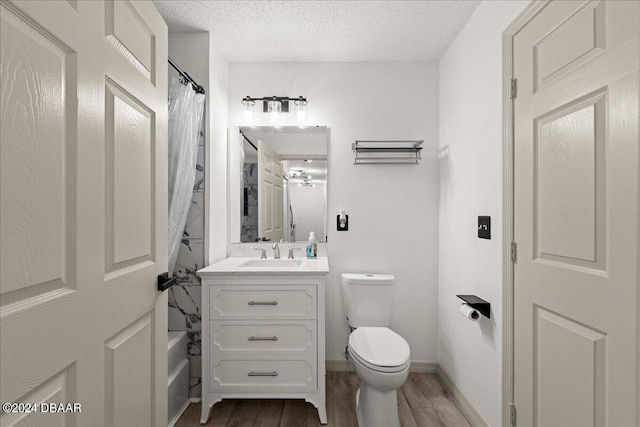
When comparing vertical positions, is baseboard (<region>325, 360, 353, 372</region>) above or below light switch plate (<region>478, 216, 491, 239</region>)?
below

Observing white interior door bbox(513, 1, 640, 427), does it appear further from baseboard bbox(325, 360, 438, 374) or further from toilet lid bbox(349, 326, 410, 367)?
baseboard bbox(325, 360, 438, 374)

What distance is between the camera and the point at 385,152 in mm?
2545

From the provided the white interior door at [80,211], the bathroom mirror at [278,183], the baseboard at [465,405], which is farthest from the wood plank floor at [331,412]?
the bathroom mirror at [278,183]

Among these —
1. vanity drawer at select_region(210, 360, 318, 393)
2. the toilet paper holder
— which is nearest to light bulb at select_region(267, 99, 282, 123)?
vanity drawer at select_region(210, 360, 318, 393)

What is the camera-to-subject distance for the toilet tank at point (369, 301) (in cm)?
233

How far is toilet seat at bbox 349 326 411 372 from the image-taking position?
1669 millimetres

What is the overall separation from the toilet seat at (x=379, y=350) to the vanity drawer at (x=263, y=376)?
0.32 metres

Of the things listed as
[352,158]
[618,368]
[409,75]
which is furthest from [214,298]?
[409,75]

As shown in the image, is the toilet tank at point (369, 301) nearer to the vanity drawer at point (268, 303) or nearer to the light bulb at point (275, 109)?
the vanity drawer at point (268, 303)

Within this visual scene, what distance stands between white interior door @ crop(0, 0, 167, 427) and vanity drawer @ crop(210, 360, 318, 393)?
71 centimetres

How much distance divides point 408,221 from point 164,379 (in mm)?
1981

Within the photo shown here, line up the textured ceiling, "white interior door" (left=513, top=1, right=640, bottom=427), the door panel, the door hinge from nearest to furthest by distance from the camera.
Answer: the door panel, "white interior door" (left=513, top=1, right=640, bottom=427), the door hinge, the textured ceiling

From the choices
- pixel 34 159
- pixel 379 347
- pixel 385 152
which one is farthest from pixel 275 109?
pixel 34 159

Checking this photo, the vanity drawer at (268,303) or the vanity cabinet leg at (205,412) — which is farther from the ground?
the vanity drawer at (268,303)
